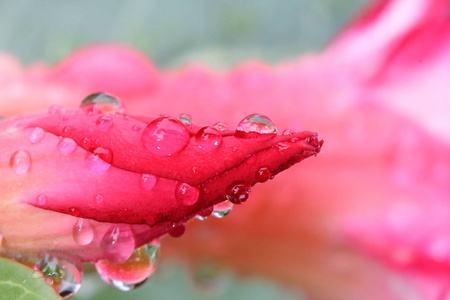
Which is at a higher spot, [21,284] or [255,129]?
[255,129]

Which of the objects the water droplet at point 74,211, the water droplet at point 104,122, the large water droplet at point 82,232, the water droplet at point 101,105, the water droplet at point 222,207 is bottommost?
the large water droplet at point 82,232

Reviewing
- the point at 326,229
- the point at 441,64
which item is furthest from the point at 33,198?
the point at 441,64

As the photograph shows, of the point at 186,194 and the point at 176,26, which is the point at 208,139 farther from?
the point at 176,26

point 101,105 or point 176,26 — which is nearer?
point 101,105

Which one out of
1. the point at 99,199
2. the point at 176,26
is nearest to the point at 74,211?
the point at 99,199

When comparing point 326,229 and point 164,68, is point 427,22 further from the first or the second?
point 164,68

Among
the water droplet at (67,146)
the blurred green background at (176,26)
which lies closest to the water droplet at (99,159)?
the water droplet at (67,146)

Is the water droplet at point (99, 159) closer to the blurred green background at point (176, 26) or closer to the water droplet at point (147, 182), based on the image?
the water droplet at point (147, 182)
